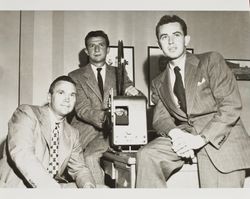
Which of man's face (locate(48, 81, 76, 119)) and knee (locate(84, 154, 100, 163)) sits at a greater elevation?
man's face (locate(48, 81, 76, 119))

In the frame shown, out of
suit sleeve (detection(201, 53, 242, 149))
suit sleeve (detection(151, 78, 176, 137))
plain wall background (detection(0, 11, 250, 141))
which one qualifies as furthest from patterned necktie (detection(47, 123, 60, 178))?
plain wall background (detection(0, 11, 250, 141))

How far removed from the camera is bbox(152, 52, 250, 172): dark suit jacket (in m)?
1.53

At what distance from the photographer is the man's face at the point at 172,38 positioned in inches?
66.3

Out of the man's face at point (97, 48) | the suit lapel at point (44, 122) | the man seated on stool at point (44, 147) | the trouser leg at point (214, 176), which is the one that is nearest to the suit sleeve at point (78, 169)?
the man seated on stool at point (44, 147)

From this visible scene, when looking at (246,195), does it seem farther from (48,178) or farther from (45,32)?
(45,32)

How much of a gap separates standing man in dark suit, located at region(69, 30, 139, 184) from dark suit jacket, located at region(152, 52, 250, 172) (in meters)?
0.47

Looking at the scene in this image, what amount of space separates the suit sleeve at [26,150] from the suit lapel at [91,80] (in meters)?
0.60

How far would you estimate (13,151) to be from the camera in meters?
1.65

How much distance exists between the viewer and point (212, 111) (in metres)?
1.62

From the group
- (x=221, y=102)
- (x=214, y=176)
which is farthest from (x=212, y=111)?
(x=214, y=176)

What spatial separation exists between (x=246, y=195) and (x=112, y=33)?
1.88 metres

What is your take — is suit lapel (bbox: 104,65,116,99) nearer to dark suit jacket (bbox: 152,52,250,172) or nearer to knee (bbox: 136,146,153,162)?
dark suit jacket (bbox: 152,52,250,172)

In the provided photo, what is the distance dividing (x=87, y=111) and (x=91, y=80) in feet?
0.88

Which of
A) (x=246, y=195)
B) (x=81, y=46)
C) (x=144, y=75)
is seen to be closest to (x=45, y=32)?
(x=81, y=46)
